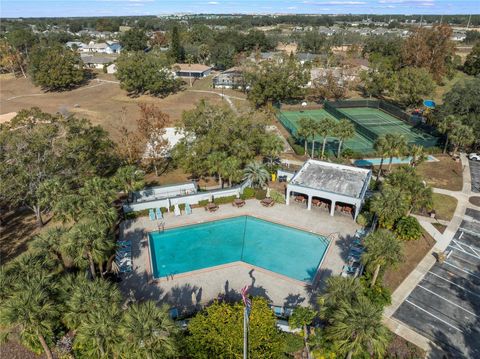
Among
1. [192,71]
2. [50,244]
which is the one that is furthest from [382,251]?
[192,71]

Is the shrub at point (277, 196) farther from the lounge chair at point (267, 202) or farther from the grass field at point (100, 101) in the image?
the grass field at point (100, 101)

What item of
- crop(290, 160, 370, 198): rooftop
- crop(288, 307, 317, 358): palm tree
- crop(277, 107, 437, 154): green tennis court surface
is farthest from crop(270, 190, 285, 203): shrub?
crop(288, 307, 317, 358): palm tree

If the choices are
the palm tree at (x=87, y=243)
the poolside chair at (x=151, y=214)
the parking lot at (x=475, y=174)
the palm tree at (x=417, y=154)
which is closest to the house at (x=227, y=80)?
the palm tree at (x=417, y=154)

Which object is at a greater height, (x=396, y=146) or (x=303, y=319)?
(x=396, y=146)

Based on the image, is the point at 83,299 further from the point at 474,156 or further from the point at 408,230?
the point at 474,156

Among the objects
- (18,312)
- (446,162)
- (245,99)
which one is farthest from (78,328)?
(245,99)
